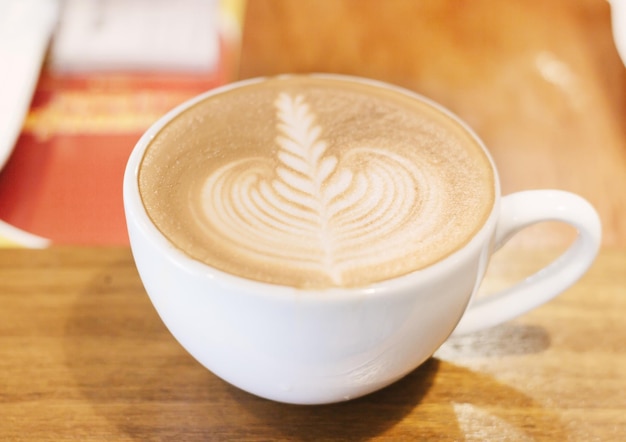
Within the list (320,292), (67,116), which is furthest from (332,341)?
(67,116)

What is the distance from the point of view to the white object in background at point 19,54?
972 mm

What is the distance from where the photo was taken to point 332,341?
45 centimetres

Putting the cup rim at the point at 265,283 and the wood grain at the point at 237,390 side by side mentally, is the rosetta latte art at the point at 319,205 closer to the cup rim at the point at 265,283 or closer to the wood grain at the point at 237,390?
the cup rim at the point at 265,283

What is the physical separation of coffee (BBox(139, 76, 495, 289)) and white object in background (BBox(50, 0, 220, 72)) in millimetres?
541

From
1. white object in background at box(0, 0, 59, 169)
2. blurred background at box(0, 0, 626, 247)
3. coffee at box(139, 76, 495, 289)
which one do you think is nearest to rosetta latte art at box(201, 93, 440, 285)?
coffee at box(139, 76, 495, 289)

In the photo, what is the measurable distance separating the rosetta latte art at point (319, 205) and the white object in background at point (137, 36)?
1.99 feet

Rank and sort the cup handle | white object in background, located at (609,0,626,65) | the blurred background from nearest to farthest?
the cup handle → the blurred background → white object in background, located at (609,0,626,65)

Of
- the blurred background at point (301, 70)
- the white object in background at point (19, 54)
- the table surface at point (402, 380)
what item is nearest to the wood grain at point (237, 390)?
the table surface at point (402, 380)

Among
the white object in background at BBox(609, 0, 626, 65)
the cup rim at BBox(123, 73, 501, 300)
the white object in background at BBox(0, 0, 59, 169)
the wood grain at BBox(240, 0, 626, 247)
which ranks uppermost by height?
the white object in background at BBox(609, 0, 626, 65)

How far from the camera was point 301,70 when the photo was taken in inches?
45.5

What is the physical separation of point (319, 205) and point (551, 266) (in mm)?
232

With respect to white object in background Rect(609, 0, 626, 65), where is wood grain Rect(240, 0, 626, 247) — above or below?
below

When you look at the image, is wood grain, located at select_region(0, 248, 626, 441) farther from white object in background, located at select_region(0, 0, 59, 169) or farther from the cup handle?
white object in background, located at select_region(0, 0, 59, 169)

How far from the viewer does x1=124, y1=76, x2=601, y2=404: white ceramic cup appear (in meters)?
0.44
